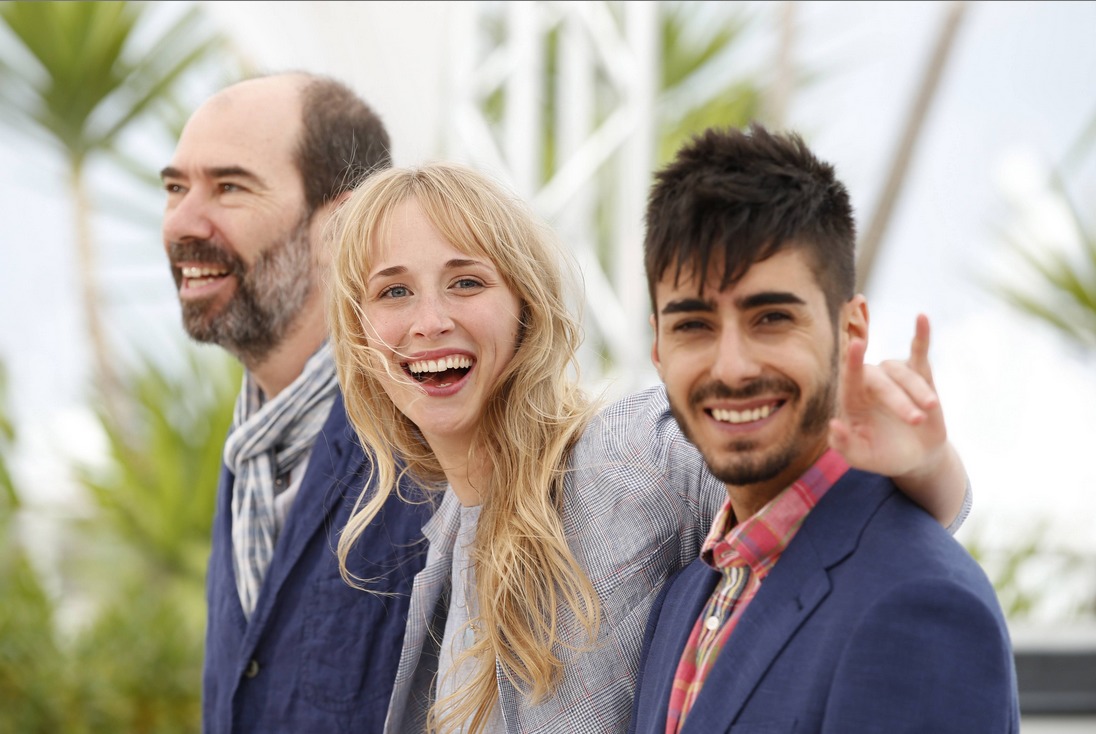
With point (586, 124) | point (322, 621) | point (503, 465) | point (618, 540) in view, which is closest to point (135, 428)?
point (586, 124)

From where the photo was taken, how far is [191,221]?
6.79ft

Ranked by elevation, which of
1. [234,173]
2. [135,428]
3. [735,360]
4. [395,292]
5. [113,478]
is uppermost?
[234,173]

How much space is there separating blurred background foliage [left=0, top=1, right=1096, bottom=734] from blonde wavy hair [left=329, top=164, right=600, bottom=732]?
3.10m

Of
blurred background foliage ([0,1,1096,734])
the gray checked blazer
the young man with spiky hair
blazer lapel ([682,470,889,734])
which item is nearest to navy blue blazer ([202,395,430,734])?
the gray checked blazer

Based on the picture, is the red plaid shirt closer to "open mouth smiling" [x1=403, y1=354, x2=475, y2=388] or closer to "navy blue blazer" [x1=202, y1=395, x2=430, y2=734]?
"open mouth smiling" [x1=403, y1=354, x2=475, y2=388]

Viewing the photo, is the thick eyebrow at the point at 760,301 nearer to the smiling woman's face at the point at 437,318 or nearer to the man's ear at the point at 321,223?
the smiling woman's face at the point at 437,318

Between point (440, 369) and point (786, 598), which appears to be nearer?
point (786, 598)

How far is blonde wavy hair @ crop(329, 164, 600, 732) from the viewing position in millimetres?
1521

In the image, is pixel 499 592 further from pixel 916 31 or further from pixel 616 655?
pixel 916 31

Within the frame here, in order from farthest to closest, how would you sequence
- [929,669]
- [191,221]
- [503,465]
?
[191,221]
[503,465]
[929,669]

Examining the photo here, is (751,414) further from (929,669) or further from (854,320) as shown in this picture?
(929,669)

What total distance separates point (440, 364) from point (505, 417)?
0.13 metres

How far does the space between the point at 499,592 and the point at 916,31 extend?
8679mm

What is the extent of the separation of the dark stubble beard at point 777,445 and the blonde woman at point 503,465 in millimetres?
351
